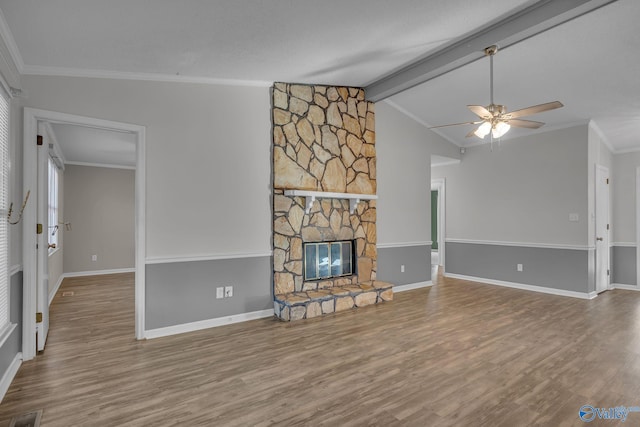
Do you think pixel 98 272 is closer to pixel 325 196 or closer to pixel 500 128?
pixel 325 196

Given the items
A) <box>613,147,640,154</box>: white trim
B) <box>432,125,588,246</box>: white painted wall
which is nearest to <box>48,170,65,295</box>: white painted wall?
<box>432,125,588,246</box>: white painted wall

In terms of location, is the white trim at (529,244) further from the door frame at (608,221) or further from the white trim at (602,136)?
the white trim at (602,136)

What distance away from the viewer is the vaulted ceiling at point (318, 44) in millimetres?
2473

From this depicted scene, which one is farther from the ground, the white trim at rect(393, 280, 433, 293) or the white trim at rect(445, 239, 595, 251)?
the white trim at rect(445, 239, 595, 251)

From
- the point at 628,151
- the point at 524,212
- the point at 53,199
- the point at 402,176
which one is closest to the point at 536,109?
the point at 402,176

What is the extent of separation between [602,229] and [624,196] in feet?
3.18

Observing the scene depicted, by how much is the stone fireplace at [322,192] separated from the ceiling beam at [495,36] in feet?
2.93

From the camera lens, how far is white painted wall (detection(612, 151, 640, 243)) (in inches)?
229

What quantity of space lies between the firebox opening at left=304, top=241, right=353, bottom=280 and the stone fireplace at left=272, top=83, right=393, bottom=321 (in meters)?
0.06

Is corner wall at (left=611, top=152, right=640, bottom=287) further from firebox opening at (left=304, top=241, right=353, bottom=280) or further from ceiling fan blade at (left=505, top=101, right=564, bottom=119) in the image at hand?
firebox opening at (left=304, top=241, right=353, bottom=280)

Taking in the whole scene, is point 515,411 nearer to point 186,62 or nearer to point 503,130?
point 503,130

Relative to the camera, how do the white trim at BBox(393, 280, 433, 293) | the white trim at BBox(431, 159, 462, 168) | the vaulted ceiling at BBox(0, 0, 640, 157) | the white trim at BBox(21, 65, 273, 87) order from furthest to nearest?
1. the white trim at BBox(431, 159, 462, 168)
2. the white trim at BBox(393, 280, 433, 293)
3. the white trim at BBox(21, 65, 273, 87)
4. the vaulted ceiling at BBox(0, 0, 640, 157)

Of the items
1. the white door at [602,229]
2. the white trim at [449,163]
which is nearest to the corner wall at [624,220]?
the white door at [602,229]

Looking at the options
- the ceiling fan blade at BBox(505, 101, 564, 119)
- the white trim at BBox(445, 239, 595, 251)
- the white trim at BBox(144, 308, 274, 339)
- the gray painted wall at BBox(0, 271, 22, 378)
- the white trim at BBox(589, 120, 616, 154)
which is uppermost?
the white trim at BBox(589, 120, 616, 154)
